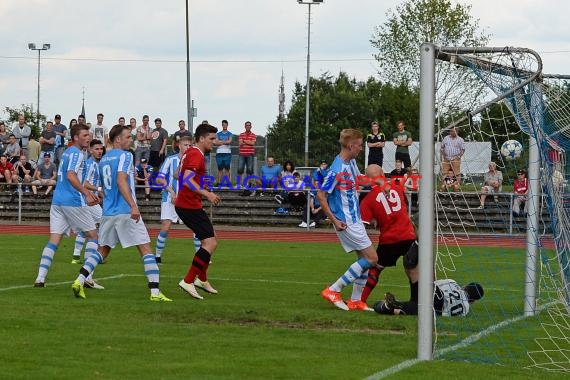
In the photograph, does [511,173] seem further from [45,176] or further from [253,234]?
[45,176]

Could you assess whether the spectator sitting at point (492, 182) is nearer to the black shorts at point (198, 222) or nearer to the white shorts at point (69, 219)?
the black shorts at point (198, 222)

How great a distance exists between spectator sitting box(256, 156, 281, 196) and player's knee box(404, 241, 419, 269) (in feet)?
67.8

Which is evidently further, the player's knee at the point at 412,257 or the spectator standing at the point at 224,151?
the spectator standing at the point at 224,151

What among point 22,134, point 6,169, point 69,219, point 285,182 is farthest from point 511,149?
point 22,134

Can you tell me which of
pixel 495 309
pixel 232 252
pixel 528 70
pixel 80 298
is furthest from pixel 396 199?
pixel 232 252

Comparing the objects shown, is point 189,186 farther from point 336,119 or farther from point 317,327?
point 336,119

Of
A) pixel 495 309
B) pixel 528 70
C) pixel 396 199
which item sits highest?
pixel 528 70

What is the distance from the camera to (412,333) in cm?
1036

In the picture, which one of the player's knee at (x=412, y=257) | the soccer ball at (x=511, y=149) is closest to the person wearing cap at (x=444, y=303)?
the player's knee at (x=412, y=257)

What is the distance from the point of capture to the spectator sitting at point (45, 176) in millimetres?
33266

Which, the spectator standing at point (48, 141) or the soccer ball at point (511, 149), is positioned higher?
the spectator standing at point (48, 141)

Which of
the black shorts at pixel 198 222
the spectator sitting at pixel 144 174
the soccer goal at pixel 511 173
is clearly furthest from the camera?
the spectator sitting at pixel 144 174

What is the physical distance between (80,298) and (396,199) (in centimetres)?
391

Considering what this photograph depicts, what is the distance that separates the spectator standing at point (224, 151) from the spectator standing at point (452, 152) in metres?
19.4
